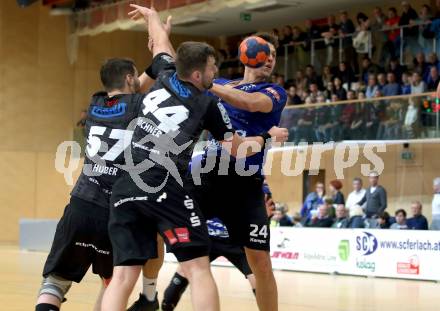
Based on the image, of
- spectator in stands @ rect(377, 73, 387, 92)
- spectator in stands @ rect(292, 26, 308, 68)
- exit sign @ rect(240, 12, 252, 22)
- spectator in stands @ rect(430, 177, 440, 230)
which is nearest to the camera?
spectator in stands @ rect(430, 177, 440, 230)

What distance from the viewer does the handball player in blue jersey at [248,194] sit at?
24.5 ft

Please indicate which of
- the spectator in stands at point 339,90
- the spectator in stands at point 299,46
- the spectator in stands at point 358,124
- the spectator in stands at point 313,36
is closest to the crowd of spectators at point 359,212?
the spectator in stands at point 358,124

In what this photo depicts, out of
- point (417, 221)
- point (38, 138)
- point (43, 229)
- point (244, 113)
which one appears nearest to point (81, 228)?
point (244, 113)

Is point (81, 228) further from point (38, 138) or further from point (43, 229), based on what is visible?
point (38, 138)

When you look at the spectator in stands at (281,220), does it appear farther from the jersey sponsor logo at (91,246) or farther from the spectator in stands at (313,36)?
the jersey sponsor logo at (91,246)

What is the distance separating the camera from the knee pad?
277 inches

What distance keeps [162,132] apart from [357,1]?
2146cm

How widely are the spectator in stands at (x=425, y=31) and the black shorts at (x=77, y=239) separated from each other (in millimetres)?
17277

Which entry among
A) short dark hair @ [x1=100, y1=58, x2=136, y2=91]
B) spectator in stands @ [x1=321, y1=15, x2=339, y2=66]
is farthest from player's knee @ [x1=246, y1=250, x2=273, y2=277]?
spectator in stands @ [x1=321, y1=15, x2=339, y2=66]

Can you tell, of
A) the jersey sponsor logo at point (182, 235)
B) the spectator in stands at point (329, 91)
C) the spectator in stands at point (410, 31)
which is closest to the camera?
the jersey sponsor logo at point (182, 235)

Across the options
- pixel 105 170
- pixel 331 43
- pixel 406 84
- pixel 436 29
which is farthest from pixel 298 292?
pixel 331 43

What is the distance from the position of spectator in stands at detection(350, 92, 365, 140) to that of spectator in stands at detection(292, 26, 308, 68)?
5.95 meters

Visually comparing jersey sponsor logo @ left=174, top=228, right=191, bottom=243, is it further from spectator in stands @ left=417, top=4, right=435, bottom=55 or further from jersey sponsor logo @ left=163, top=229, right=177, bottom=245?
spectator in stands @ left=417, top=4, right=435, bottom=55

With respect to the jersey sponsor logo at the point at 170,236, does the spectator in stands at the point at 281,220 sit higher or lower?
higher
